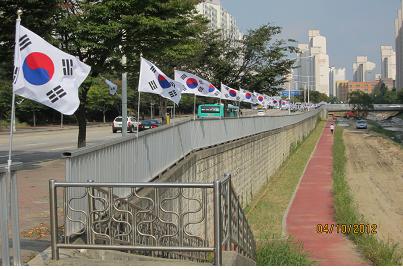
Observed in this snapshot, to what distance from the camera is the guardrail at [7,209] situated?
529 centimetres

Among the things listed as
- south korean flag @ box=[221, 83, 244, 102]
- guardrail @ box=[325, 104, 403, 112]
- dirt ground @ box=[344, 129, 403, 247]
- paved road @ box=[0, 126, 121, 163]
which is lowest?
dirt ground @ box=[344, 129, 403, 247]

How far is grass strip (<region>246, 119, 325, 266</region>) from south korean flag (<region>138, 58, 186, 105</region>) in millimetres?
3964

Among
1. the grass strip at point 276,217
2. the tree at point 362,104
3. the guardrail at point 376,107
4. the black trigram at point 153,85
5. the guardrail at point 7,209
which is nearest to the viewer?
the guardrail at point 7,209

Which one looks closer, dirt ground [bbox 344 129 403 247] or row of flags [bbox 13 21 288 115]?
row of flags [bbox 13 21 288 115]

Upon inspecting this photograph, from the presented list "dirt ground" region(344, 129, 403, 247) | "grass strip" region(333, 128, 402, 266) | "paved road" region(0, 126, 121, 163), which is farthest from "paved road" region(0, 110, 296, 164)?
"dirt ground" region(344, 129, 403, 247)

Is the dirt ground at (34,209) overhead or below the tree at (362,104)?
below

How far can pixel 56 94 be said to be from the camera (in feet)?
20.9

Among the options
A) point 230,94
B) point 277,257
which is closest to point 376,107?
point 230,94

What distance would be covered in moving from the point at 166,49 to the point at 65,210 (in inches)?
549

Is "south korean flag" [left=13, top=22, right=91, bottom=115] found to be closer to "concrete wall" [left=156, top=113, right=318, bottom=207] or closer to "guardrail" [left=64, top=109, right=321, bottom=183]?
Result: "guardrail" [left=64, top=109, right=321, bottom=183]

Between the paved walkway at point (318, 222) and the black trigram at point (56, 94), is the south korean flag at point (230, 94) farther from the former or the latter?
the black trigram at point (56, 94)

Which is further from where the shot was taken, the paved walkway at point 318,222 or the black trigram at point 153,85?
the paved walkway at point 318,222

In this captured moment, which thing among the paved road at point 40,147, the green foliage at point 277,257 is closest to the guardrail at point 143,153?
the paved road at point 40,147

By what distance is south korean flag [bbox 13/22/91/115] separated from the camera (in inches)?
242
